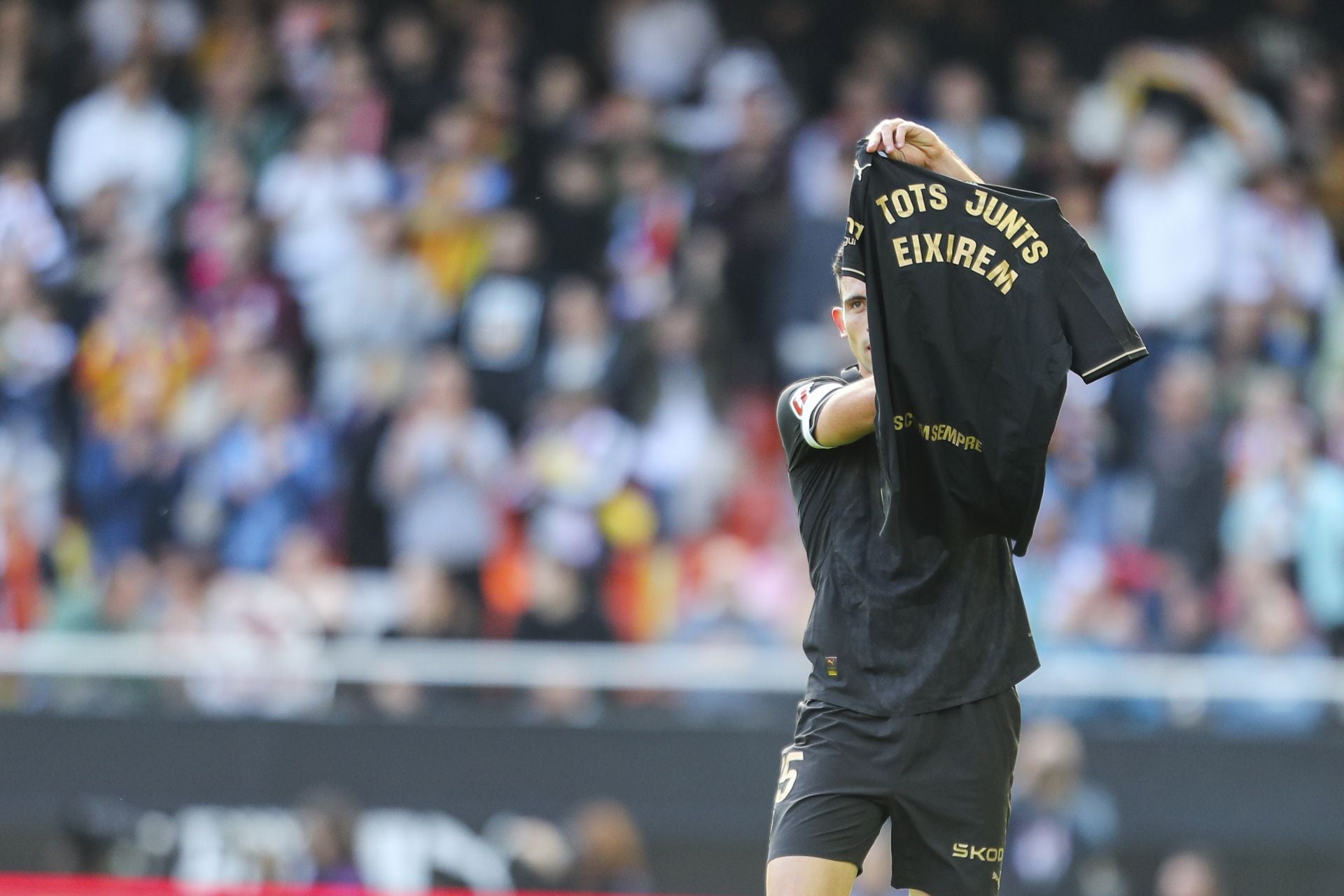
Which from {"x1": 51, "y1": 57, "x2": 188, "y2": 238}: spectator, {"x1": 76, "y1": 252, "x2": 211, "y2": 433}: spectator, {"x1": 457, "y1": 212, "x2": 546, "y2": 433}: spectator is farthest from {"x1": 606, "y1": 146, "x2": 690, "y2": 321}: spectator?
{"x1": 51, "y1": 57, "x2": 188, "y2": 238}: spectator

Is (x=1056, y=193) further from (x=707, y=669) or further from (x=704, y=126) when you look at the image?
(x=707, y=669)

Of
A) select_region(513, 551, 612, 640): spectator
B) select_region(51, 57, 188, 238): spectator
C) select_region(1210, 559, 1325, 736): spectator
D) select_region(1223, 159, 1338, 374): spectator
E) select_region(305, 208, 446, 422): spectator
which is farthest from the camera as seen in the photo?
select_region(51, 57, 188, 238): spectator

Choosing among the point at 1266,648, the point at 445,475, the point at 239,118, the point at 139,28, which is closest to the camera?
the point at 1266,648

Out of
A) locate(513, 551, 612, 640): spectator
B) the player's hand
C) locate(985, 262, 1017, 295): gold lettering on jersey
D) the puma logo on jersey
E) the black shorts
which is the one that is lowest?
the black shorts

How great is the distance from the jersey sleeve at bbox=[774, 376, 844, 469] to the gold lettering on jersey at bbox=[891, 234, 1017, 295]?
1.28ft

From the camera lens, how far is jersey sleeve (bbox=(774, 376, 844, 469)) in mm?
4910

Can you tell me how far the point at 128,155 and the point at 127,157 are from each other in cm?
1

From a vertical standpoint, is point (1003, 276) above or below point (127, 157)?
below

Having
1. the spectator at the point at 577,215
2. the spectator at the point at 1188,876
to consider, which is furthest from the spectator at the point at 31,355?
the spectator at the point at 1188,876

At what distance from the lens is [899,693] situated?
15.6ft

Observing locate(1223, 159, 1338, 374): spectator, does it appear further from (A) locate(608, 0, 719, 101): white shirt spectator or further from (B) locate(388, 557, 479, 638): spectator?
(B) locate(388, 557, 479, 638): spectator

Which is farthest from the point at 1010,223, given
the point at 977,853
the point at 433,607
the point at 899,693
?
the point at 433,607

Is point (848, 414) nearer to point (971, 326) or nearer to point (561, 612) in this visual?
point (971, 326)

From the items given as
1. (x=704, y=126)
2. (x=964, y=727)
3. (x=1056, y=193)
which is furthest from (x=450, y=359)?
(x=964, y=727)
